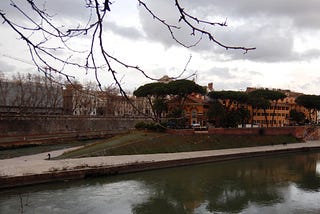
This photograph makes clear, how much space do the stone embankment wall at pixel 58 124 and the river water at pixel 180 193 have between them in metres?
13.9

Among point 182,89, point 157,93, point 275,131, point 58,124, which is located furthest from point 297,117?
point 58,124

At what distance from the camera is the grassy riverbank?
2608 cm

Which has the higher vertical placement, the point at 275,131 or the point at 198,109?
the point at 198,109

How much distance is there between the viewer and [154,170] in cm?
2200

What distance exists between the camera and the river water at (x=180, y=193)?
13.2 m

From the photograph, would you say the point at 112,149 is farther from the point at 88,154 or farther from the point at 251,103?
the point at 251,103

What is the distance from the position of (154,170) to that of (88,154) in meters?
4.91

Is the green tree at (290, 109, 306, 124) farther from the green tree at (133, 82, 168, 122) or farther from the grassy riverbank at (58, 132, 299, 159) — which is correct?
the green tree at (133, 82, 168, 122)

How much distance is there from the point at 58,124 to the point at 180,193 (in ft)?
97.7

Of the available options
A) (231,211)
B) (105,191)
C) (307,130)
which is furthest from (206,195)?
(307,130)

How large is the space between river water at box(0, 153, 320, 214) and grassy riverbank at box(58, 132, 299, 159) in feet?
17.3

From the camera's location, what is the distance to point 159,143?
29.5 meters

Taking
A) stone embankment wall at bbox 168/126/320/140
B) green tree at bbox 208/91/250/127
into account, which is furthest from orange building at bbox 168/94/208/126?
stone embankment wall at bbox 168/126/320/140

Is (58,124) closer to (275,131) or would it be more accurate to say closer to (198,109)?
(198,109)
